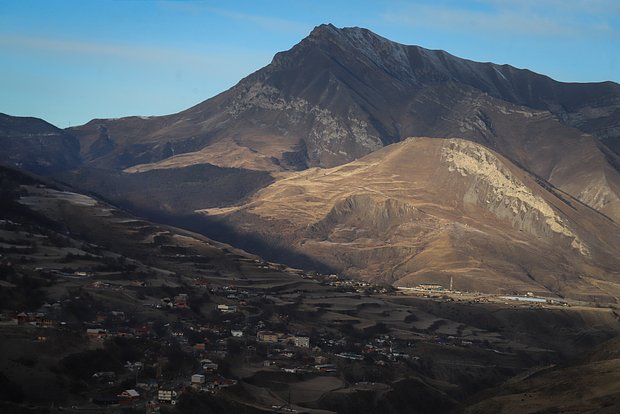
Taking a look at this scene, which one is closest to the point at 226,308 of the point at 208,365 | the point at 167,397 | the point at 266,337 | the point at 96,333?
the point at 266,337

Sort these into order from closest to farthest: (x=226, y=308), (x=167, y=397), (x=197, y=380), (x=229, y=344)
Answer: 1. (x=167, y=397)
2. (x=197, y=380)
3. (x=229, y=344)
4. (x=226, y=308)

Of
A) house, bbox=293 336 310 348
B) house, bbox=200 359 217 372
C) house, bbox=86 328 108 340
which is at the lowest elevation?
house, bbox=293 336 310 348

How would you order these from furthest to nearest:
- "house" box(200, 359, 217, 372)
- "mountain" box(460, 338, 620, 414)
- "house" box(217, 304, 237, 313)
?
"house" box(217, 304, 237, 313) < "house" box(200, 359, 217, 372) < "mountain" box(460, 338, 620, 414)

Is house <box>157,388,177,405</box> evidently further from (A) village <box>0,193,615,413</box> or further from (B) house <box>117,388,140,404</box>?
(B) house <box>117,388,140,404</box>

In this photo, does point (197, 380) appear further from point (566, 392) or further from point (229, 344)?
point (566, 392)

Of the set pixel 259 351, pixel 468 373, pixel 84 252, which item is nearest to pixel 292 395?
pixel 259 351

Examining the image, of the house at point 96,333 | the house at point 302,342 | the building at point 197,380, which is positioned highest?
the house at point 96,333

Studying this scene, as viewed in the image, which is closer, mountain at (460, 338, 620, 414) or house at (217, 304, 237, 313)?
mountain at (460, 338, 620, 414)

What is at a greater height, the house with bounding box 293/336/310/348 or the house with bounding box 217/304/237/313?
the house with bounding box 217/304/237/313

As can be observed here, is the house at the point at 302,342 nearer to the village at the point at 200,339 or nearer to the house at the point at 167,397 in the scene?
the village at the point at 200,339

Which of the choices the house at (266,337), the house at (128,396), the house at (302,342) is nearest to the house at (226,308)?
the house at (266,337)

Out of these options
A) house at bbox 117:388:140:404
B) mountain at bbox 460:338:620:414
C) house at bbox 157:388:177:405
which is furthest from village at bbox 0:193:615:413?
mountain at bbox 460:338:620:414

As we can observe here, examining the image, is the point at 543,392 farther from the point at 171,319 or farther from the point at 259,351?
the point at 171,319
